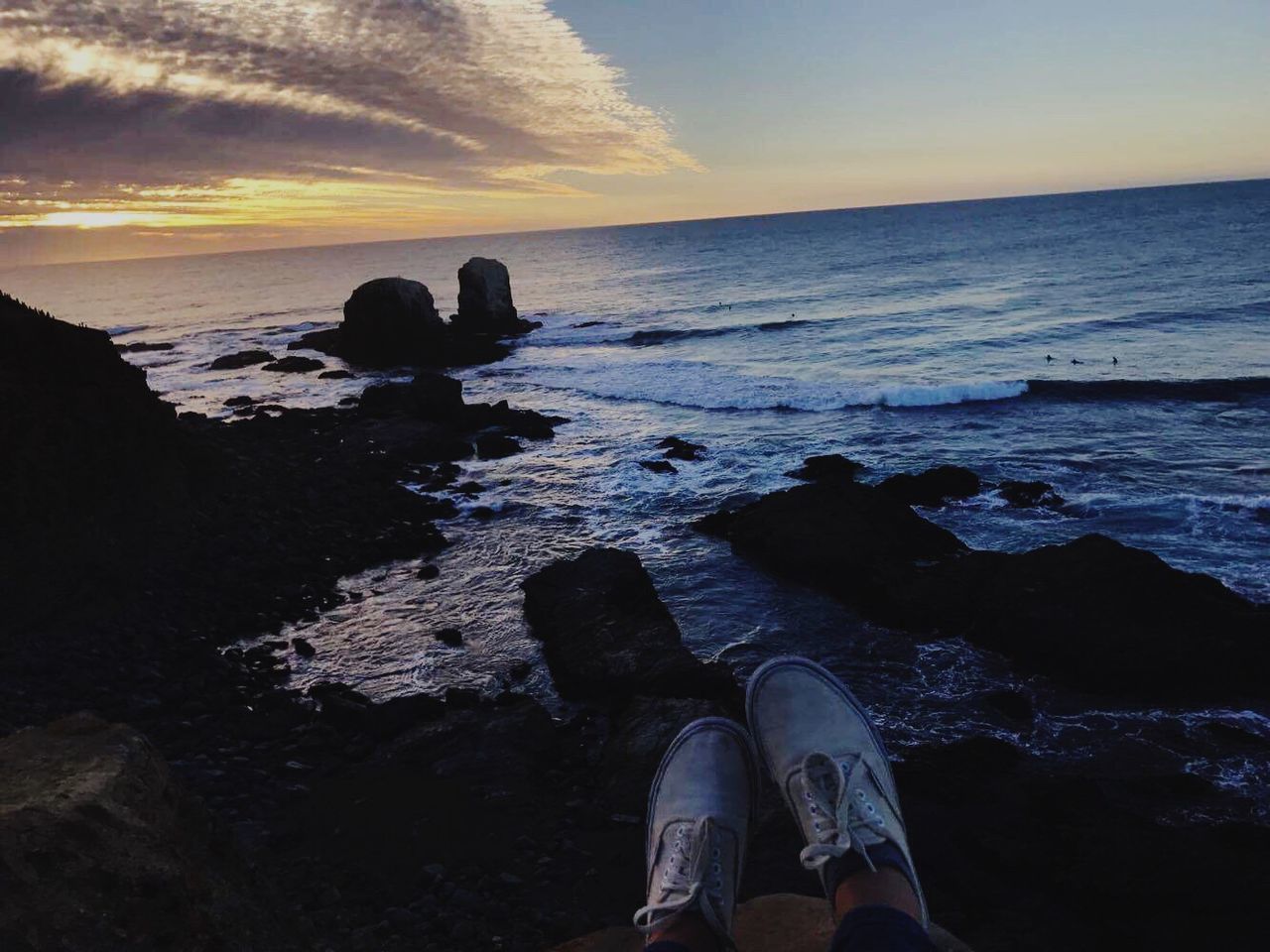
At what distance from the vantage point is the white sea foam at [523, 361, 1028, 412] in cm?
2117

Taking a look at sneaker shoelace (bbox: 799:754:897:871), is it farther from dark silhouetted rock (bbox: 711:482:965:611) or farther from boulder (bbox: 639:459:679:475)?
boulder (bbox: 639:459:679:475)

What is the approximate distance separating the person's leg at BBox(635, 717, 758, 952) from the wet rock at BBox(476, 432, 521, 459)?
14422 millimetres

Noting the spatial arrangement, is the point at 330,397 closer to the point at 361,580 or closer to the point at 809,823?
the point at 361,580

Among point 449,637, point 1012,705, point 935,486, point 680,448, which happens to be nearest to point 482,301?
point 680,448

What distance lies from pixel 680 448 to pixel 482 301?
25.9 meters

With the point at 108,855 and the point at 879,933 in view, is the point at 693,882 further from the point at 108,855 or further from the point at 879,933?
the point at 108,855

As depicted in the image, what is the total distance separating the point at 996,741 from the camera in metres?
6.71

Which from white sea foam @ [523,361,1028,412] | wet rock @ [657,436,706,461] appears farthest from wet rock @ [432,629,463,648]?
white sea foam @ [523,361,1028,412]

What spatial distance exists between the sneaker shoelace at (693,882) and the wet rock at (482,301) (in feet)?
128

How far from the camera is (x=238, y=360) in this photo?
3350 cm

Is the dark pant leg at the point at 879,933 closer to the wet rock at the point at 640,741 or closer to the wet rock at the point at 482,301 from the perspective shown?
the wet rock at the point at 640,741

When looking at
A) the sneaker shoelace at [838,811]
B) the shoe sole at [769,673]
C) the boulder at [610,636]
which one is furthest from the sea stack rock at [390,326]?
the sneaker shoelace at [838,811]

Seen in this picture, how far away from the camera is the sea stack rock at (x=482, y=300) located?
39.7m

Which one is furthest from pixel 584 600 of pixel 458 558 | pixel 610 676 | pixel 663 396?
pixel 663 396
